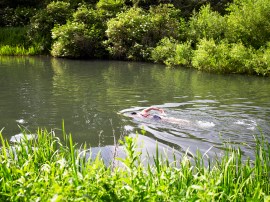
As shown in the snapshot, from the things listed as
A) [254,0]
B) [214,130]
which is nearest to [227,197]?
[214,130]

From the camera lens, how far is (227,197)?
273 centimetres

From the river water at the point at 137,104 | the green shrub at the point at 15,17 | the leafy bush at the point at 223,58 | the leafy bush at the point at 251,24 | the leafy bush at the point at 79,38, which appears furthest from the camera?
the green shrub at the point at 15,17

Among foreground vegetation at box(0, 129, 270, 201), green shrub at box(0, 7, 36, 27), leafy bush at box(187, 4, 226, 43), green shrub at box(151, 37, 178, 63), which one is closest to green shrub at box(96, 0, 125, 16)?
green shrub at box(151, 37, 178, 63)

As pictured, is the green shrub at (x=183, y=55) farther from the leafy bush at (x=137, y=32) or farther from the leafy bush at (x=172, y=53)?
the leafy bush at (x=137, y=32)

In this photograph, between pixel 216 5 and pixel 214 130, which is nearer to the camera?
pixel 214 130

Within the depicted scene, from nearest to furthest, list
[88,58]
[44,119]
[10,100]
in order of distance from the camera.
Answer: [44,119] → [10,100] → [88,58]

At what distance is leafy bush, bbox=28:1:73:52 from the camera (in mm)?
24641

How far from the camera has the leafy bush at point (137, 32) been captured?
21.5 metres

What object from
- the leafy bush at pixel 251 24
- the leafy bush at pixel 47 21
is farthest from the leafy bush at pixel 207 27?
the leafy bush at pixel 47 21

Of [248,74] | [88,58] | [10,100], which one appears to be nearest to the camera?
[10,100]

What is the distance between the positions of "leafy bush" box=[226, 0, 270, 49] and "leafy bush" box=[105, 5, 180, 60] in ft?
11.8

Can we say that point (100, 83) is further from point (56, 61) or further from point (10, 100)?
point (56, 61)

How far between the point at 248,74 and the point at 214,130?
9778 millimetres

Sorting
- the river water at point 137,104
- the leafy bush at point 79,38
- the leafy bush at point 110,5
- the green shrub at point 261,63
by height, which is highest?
the leafy bush at point 110,5
